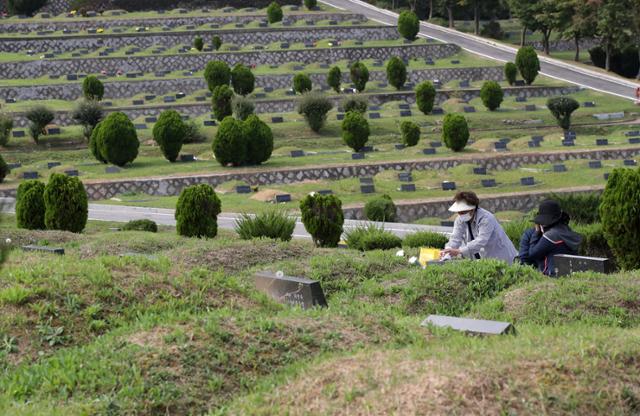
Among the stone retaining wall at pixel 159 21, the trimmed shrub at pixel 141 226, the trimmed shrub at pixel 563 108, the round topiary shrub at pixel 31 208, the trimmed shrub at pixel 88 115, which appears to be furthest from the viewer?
the stone retaining wall at pixel 159 21

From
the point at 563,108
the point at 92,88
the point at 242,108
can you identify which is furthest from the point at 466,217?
the point at 92,88

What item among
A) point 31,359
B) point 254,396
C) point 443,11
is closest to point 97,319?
point 31,359

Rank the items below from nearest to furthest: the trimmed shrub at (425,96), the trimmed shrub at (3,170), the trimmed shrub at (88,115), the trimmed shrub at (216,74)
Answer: the trimmed shrub at (3,170) < the trimmed shrub at (88,115) < the trimmed shrub at (425,96) < the trimmed shrub at (216,74)

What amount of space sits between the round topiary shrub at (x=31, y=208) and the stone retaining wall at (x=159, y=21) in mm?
40525

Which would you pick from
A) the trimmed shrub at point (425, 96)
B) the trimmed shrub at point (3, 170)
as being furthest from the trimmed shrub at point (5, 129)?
the trimmed shrub at point (425, 96)

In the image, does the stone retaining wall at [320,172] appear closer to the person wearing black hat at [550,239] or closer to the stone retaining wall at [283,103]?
the stone retaining wall at [283,103]

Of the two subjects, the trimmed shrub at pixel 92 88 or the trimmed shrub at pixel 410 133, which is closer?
the trimmed shrub at pixel 410 133

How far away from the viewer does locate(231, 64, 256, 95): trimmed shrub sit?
45500 mm

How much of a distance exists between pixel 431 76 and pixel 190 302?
43.6 meters

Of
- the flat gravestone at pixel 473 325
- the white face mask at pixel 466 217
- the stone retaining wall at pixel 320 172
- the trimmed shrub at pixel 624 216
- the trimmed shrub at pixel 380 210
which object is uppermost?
the flat gravestone at pixel 473 325

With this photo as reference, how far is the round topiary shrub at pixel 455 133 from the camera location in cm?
3506

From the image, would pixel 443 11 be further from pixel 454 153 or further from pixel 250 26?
pixel 454 153

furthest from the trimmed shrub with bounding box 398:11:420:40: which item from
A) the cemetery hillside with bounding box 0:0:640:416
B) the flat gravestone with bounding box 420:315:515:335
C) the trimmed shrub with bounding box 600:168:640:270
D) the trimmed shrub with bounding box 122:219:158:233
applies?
the flat gravestone with bounding box 420:315:515:335

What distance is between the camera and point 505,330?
8.97m
